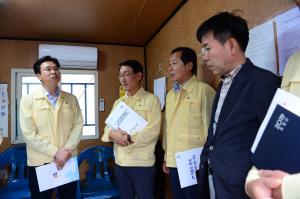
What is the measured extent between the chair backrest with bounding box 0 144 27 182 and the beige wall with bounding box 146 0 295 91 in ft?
5.24

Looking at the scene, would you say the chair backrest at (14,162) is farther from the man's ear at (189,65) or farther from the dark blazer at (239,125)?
the dark blazer at (239,125)

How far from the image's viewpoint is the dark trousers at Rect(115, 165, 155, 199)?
1.78 metres

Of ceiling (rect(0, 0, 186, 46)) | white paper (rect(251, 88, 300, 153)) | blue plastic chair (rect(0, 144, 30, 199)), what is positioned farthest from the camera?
blue plastic chair (rect(0, 144, 30, 199))

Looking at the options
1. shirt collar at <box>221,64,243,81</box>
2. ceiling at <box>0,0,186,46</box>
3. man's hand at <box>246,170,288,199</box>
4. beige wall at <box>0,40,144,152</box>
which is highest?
ceiling at <box>0,0,186,46</box>

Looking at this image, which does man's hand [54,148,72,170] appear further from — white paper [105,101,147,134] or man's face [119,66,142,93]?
man's face [119,66,142,93]

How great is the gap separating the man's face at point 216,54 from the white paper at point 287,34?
0.85ft

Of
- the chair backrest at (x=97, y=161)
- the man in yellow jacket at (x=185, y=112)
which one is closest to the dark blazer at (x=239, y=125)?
the man in yellow jacket at (x=185, y=112)

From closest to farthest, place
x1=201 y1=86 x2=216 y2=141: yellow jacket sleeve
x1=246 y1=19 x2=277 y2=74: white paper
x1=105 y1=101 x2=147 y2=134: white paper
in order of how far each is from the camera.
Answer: x1=246 y1=19 x2=277 y2=74: white paper < x1=201 y1=86 x2=216 y2=141: yellow jacket sleeve < x1=105 y1=101 x2=147 y2=134: white paper

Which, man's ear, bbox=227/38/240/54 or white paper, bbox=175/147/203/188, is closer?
man's ear, bbox=227/38/240/54

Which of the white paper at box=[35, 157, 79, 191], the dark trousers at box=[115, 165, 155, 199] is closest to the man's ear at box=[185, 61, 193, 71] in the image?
the dark trousers at box=[115, 165, 155, 199]

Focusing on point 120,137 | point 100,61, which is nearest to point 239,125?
point 120,137

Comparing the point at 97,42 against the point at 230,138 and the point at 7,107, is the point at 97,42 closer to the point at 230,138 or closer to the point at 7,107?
the point at 7,107

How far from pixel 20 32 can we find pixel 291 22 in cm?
256

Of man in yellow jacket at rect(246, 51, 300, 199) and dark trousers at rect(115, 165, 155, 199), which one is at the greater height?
man in yellow jacket at rect(246, 51, 300, 199)
